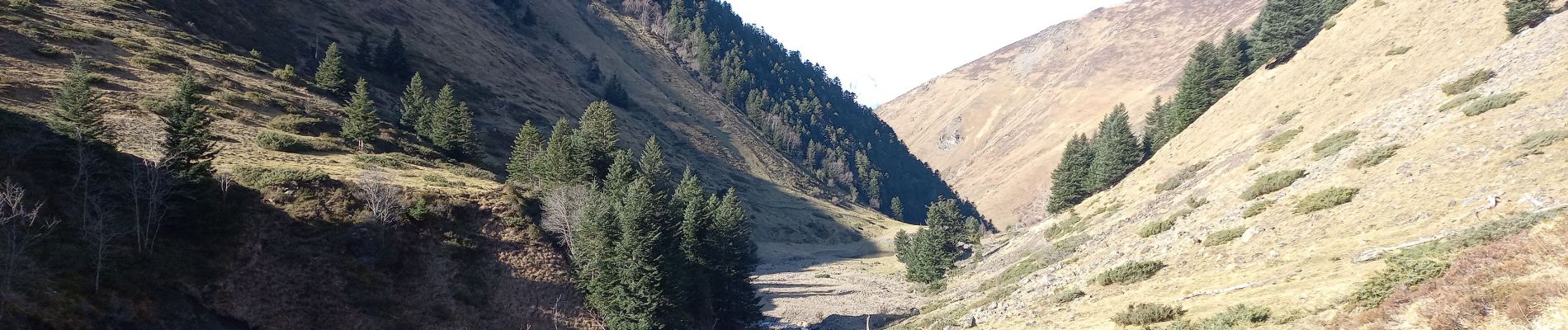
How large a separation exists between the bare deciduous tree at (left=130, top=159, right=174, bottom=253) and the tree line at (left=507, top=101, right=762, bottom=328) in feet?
69.2

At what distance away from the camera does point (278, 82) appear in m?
63.9

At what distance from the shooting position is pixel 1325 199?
95.3 feet

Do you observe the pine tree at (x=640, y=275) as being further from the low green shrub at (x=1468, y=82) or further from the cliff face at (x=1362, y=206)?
the low green shrub at (x=1468, y=82)

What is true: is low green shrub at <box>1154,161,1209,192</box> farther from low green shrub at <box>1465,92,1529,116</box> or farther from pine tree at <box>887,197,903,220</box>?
pine tree at <box>887,197,903,220</box>

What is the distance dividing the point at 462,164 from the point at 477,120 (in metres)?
30.3

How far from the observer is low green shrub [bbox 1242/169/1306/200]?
35781 mm

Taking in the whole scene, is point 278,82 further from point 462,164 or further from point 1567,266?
point 1567,266

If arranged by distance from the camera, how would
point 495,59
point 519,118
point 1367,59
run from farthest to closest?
point 495,59
point 519,118
point 1367,59

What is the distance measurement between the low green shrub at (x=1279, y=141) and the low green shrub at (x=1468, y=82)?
9367 mm

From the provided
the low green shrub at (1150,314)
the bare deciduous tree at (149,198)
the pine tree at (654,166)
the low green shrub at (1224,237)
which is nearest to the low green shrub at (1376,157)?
the low green shrub at (1224,237)

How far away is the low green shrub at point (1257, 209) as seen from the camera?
32.8 m

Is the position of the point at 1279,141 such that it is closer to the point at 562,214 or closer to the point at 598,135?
the point at 562,214

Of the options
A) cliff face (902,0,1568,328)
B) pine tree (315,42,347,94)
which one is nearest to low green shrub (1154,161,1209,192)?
cliff face (902,0,1568,328)

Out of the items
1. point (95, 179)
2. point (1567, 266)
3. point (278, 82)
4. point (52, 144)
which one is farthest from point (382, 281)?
point (1567, 266)
